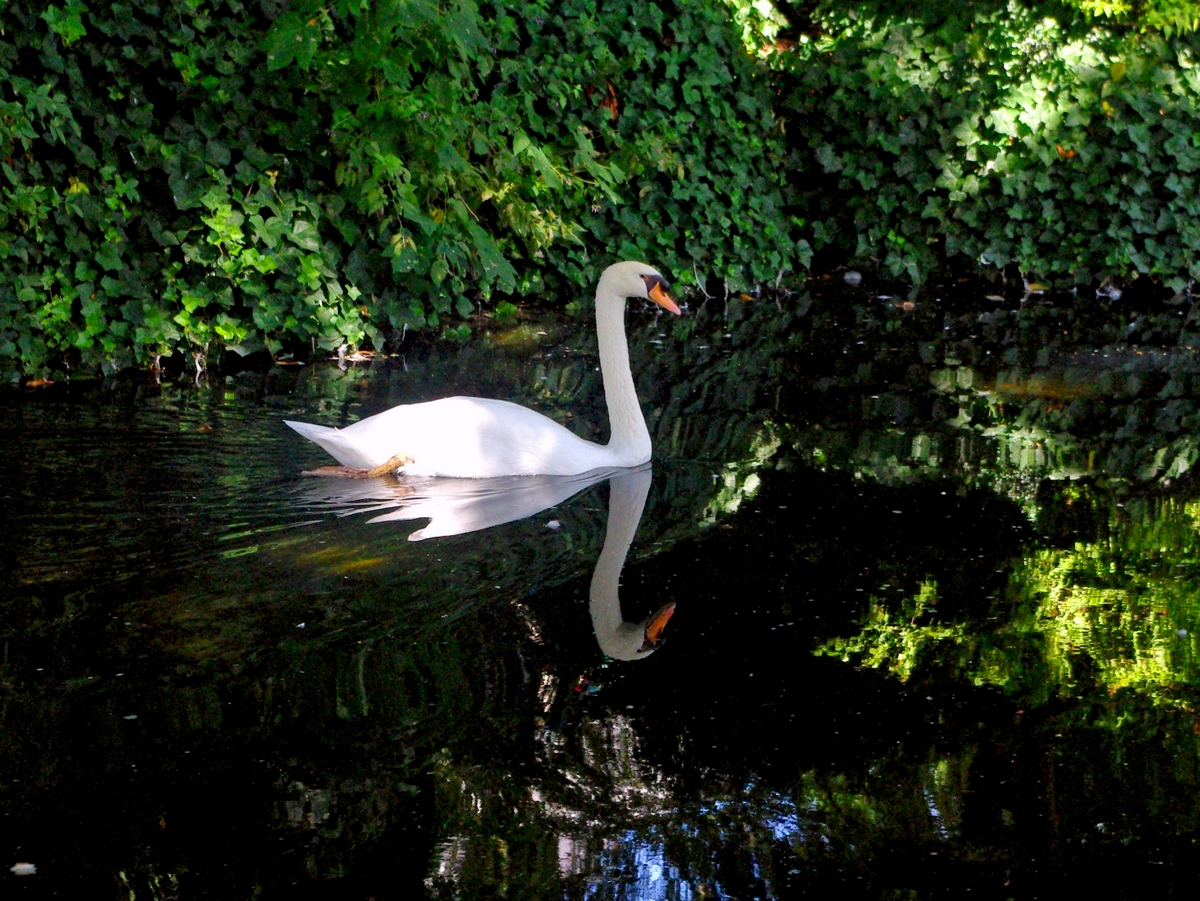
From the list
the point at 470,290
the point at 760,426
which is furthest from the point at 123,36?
the point at 760,426

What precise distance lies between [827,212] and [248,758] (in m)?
10.0

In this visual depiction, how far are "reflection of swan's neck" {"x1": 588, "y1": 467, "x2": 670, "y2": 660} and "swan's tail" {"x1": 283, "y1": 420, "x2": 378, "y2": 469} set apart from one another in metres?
1.03

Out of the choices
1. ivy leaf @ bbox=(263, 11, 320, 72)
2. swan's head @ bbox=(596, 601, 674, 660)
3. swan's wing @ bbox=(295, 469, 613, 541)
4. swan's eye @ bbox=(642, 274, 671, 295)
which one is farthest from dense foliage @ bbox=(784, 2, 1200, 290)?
swan's head @ bbox=(596, 601, 674, 660)

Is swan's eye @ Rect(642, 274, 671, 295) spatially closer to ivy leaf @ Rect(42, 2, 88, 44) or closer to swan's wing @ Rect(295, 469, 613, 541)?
swan's wing @ Rect(295, 469, 613, 541)

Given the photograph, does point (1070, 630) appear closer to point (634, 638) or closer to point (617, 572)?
point (634, 638)

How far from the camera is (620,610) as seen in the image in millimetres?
4770

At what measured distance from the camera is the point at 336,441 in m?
6.01

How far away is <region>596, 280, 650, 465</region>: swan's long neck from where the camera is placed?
21.2 feet

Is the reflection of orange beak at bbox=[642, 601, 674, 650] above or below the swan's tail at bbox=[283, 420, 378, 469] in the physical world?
below

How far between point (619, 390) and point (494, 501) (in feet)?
3.15

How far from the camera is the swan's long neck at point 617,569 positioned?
14.7 ft

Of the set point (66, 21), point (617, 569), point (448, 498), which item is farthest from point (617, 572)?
point (66, 21)

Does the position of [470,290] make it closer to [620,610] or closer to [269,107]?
[269,107]

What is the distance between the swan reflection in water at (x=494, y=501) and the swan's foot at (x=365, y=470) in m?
0.04
